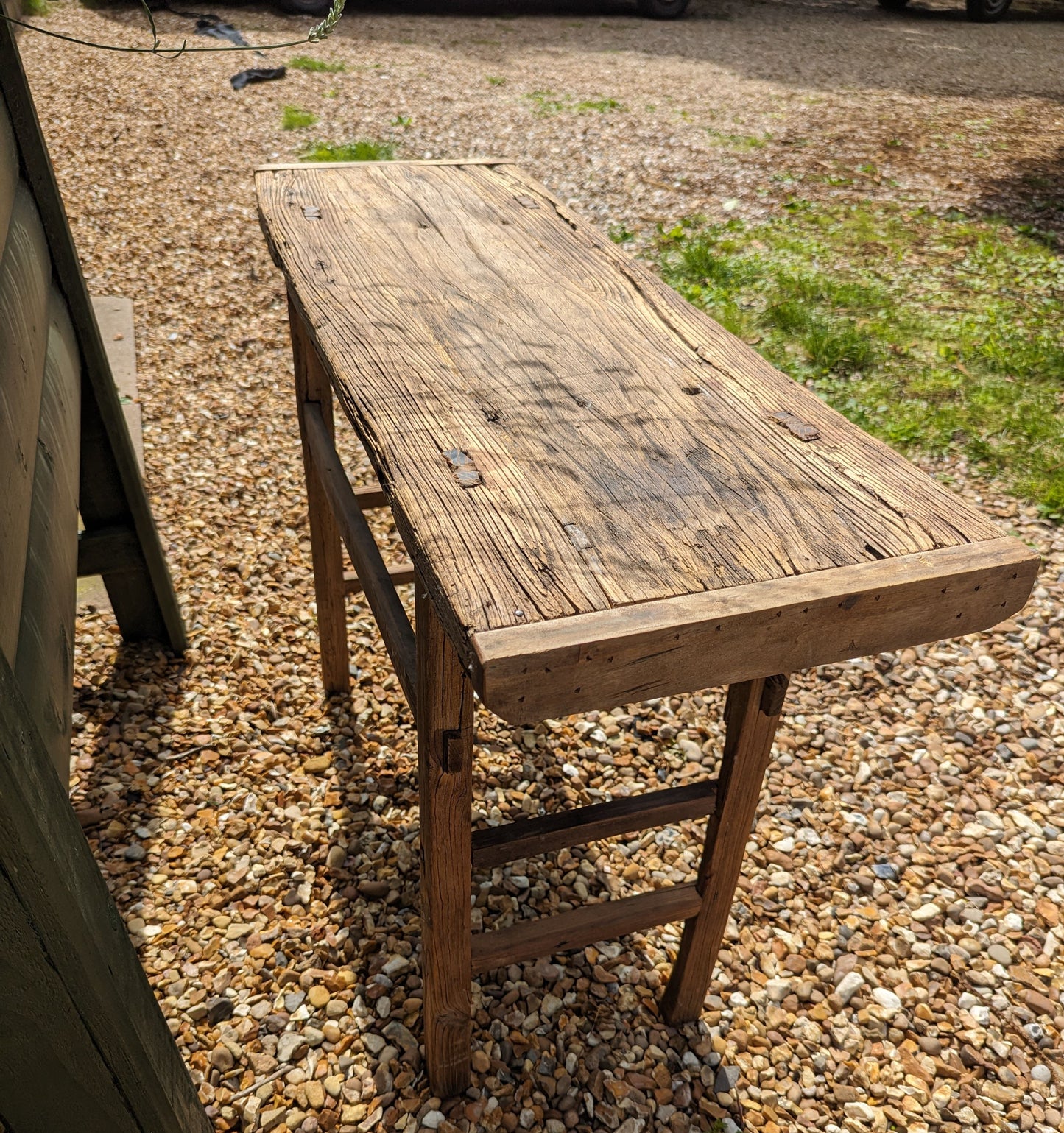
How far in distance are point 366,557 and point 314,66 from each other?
7861 millimetres

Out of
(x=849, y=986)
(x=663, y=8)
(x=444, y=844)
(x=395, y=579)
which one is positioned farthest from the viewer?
(x=663, y=8)

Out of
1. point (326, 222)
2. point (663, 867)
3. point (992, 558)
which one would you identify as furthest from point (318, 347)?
point (663, 867)

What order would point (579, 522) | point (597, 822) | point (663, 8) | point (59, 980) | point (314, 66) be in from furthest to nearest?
point (663, 8)
point (314, 66)
point (597, 822)
point (579, 522)
point (59, 980)

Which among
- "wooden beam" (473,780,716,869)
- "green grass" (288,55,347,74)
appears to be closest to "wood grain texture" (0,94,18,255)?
"wooden beam" (473,780,716,869)

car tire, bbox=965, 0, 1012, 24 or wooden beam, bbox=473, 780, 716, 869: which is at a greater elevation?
car tire, bbox=965, 0, 1012, 24

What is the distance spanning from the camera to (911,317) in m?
4.88

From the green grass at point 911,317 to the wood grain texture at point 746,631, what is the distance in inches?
114

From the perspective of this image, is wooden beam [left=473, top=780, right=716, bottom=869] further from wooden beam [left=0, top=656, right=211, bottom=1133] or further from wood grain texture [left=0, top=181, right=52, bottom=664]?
wood grain texture [left=0, top=181, right=52, bottom=664]

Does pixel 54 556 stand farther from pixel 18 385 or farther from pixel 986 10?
pixel 986 10

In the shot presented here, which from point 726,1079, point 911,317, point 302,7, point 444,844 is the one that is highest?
point 302,7

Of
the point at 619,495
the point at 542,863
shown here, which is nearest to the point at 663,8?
the point at 542,863

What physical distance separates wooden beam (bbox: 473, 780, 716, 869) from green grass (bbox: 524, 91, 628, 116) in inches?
293

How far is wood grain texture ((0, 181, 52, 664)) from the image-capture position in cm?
132

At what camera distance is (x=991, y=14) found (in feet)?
41.1
